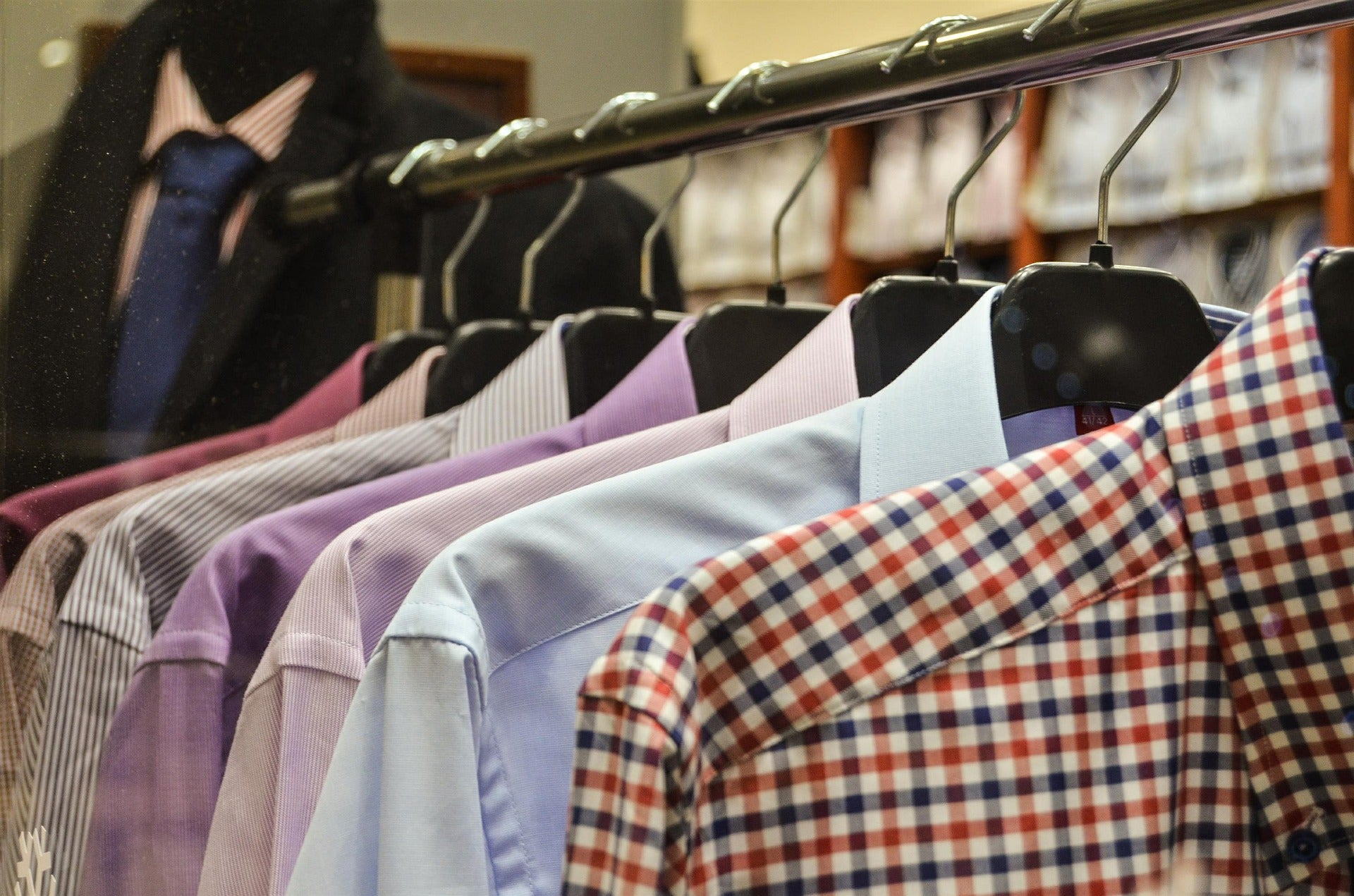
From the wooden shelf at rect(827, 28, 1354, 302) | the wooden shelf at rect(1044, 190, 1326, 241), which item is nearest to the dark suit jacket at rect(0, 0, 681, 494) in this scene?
the wooden shelf at rect(827, 28, 1354, 302)

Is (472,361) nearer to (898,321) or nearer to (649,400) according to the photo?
(649,400)

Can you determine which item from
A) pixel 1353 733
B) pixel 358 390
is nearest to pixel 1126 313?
pixel 1353 733

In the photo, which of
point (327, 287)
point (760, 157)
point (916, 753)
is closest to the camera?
point (916, 753)

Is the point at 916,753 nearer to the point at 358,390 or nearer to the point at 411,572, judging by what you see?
the point at 411,572

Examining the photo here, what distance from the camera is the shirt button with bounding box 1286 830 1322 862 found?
48 centimetres

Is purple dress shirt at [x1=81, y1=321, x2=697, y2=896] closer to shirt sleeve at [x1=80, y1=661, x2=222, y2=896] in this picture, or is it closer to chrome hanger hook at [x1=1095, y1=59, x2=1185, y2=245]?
shirt sleeve at [x1=80, y1=661, x2=222, y2=896]

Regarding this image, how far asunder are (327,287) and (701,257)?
81.6 inches

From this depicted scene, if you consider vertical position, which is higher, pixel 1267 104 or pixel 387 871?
pixel 1267 104

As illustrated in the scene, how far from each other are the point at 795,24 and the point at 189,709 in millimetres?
1475

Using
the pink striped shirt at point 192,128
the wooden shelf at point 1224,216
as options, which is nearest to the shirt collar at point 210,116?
the pink striped shirt at point 192,128

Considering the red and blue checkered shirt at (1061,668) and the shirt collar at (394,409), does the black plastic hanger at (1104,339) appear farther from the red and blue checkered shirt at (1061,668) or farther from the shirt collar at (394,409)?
the shirt collar at (394,409)

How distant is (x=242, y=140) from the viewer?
98cm

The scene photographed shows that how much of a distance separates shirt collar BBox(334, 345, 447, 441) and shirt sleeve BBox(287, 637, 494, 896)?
16.7 inches

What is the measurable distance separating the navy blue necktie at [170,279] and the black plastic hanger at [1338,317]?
0.63 metres
